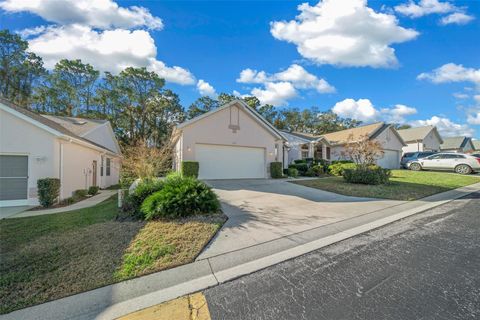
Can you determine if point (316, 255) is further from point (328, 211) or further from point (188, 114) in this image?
point (188, 114)

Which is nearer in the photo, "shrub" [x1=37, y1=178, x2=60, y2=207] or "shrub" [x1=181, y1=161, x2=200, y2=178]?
"shrub" [x1=37, y1=178, x2=60, y2=207]

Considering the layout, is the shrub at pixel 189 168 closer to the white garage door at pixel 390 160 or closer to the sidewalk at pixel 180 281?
the sidewalk at pixel 180 281

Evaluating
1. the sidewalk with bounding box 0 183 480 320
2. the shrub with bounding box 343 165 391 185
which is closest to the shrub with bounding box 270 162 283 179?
the shrub with bounding box 343 165 391 185

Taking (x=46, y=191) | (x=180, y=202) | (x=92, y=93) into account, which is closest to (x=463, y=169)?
(x=180, y=202)

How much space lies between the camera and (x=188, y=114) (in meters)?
31.1

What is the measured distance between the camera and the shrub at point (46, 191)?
8.23 metres

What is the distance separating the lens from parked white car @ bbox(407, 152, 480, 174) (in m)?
16.6

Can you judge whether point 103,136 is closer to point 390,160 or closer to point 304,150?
point 304,150

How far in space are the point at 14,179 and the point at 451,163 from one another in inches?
1099

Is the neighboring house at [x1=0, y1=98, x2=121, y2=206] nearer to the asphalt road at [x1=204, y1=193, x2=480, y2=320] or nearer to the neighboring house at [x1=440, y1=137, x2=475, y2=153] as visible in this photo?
the asphalt road at [x1=204, y1=193, x2=480, y2=320]

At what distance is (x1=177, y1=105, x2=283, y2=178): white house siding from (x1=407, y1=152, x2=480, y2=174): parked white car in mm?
14366

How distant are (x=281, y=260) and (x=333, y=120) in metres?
46.2

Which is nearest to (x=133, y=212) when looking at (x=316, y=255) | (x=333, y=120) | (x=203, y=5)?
(x=316, y=255)

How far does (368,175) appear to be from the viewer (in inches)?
432
